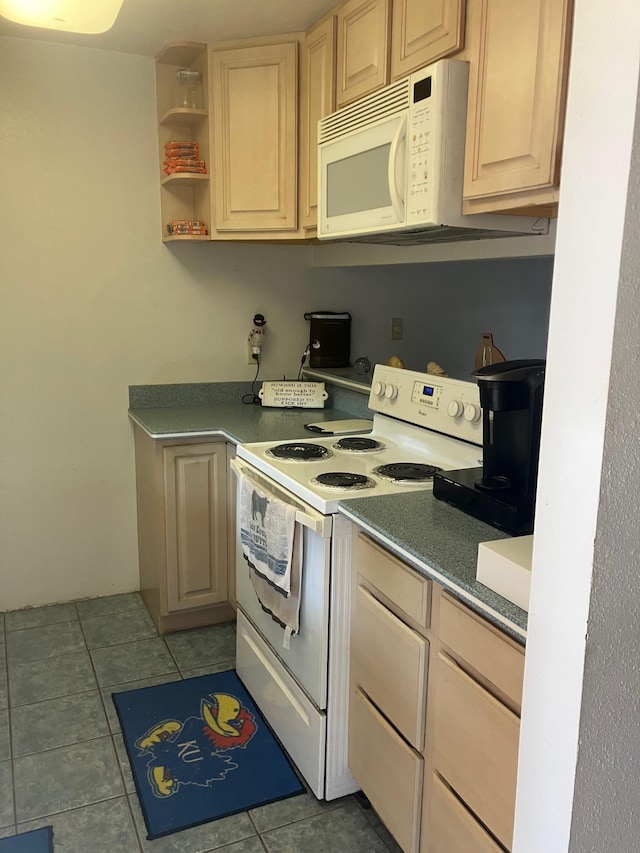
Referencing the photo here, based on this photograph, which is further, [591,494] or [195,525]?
[195,525]

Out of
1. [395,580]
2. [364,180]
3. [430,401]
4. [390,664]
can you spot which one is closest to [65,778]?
[390,664]

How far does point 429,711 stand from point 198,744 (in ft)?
3.25

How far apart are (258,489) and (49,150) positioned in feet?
5.77

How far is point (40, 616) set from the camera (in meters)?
3.01

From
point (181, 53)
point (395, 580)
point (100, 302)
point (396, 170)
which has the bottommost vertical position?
point (395, 580)

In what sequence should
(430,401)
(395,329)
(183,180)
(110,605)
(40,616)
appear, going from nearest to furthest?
(430,401), (183,180), (40,616), (110,605), (395,329)

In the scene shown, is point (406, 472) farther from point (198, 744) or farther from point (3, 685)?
point (3, 685)

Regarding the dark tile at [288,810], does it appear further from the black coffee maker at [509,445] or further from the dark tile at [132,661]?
the black coffee maker at [509,445]

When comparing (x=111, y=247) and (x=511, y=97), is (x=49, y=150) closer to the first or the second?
(x=111, y=247)

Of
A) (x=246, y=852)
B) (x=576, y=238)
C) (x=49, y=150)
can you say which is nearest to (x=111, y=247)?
(x=49, y=150)

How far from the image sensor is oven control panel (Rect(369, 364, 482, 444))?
2.07 metres

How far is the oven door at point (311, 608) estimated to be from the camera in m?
1.80

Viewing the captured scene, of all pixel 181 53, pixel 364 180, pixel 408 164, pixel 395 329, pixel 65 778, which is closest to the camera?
pixel 408 164

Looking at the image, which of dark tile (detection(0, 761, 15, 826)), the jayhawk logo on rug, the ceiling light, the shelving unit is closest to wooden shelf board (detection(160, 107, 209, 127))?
the shelving unit
